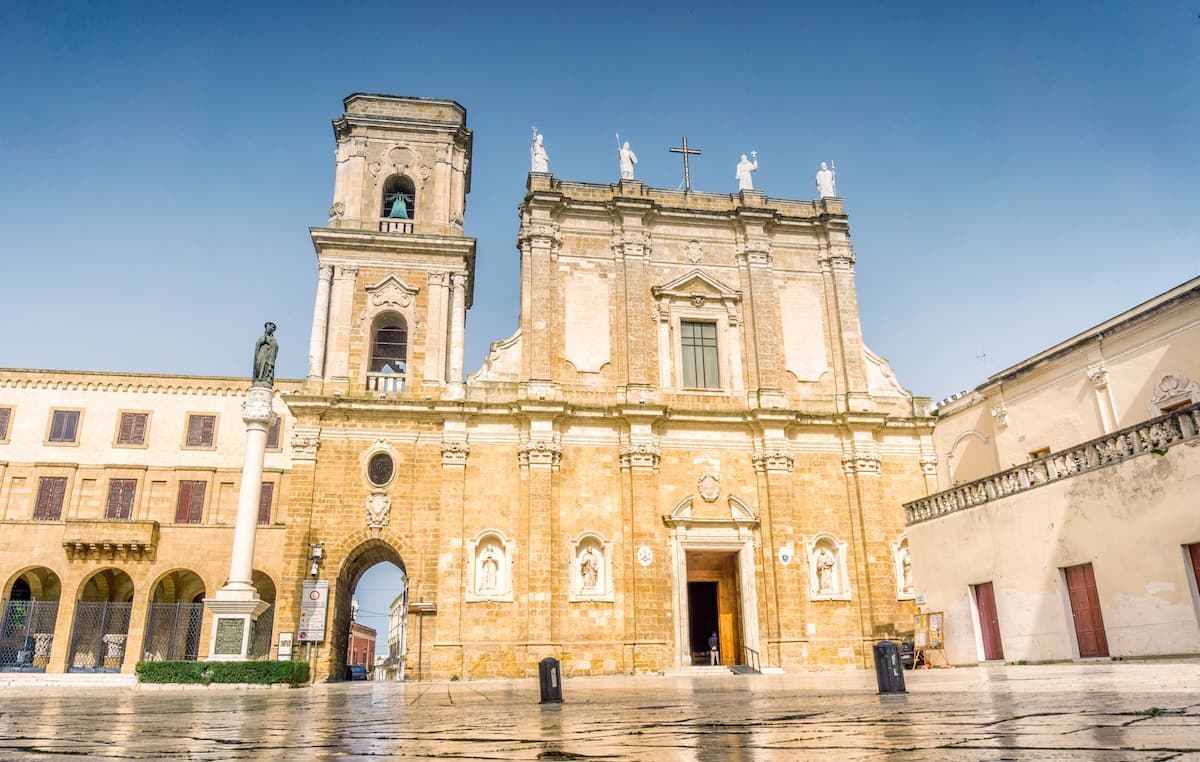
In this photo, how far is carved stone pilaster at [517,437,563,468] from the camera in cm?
2214

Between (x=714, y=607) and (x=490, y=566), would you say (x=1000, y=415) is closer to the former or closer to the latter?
(x=714, y=607)

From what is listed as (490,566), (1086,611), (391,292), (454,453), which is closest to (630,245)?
(391,292)

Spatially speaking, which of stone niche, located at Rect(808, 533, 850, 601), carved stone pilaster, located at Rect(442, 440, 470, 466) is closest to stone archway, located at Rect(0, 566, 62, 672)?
carved stone pilaster, located at Rect(442, 440, 470, 466)

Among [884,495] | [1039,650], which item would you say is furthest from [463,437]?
[1039,650]

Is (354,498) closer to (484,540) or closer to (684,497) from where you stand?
(484,540)

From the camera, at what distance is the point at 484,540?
2164 centimetres

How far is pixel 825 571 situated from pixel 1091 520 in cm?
1098

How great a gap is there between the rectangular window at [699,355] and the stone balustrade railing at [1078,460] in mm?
8872

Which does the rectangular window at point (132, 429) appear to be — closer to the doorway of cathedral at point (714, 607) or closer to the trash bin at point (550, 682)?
the doorway of cathedral at point (714, 607)

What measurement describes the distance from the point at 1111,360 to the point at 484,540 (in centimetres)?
1587

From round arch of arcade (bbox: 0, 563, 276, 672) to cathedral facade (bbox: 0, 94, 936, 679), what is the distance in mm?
211

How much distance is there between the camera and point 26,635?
2345 centimetres

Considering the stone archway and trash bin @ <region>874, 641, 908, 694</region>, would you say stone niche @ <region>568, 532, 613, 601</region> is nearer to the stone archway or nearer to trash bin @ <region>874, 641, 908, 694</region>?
trash bin @ <region>874, 641, 908, 694</region>

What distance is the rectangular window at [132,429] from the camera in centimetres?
3247
